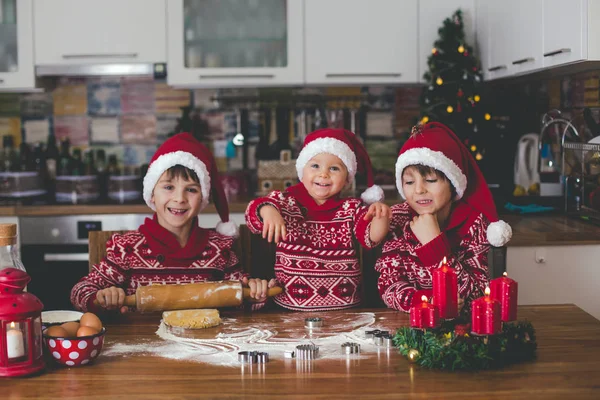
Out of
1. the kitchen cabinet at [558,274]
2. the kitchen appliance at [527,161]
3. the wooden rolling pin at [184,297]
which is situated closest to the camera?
the wooden rolling pin at [184,297]

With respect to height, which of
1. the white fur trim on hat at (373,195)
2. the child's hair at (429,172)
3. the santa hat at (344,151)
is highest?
the santa hat at (344,151)

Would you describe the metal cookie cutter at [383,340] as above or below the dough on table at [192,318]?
below

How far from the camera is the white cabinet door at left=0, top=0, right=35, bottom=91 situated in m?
3.54

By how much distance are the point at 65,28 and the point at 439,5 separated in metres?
1.67

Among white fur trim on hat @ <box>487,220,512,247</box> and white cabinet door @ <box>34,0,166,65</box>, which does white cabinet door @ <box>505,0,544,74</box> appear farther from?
white cabinet door @ <box>34,0,166,65</box>

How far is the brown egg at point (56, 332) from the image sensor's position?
1.55 metres

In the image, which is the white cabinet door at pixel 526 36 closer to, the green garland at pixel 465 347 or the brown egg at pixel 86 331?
the green garland at pixel 465 347

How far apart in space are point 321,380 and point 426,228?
2.37 feet

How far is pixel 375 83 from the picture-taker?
360 cm

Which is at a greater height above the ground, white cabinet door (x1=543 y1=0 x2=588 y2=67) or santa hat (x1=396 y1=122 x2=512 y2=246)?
white cabinet door (x1=543 y1=0 x2=588 y2=67)

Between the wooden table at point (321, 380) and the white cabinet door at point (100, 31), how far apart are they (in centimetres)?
222

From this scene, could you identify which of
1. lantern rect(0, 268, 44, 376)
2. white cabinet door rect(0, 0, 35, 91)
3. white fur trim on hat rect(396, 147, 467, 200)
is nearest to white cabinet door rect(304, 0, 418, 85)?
white cabinet door rect(0, 0, 35, 91)

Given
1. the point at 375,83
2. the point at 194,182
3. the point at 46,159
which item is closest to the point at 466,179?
the point at 194,182

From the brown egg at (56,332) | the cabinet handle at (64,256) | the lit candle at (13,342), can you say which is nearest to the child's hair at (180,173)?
the brown egg at (56,332)
